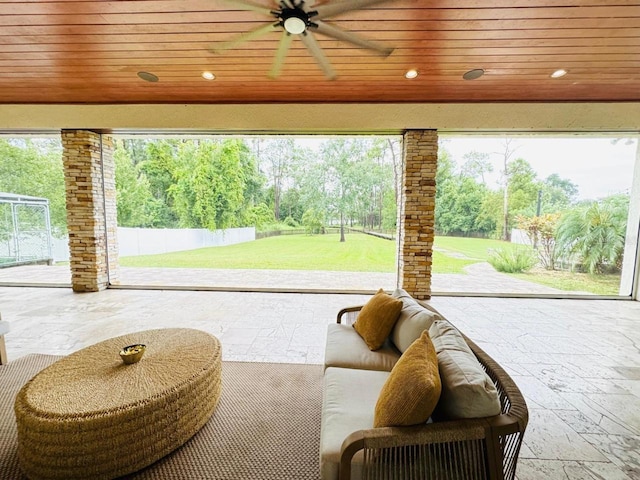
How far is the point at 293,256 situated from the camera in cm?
774

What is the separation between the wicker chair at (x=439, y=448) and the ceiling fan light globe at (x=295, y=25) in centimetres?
250

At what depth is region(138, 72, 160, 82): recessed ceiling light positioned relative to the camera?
3.56 m

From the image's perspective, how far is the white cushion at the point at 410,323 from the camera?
1.73m

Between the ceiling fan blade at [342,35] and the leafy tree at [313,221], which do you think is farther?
the leafy tree at [313,221]

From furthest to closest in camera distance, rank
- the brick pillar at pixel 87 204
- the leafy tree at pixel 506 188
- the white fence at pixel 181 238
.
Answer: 1. the white fence at pixel 181 238
2. the leafy tree at pixel 506 188
3. the brick pillar at pixel 87 204

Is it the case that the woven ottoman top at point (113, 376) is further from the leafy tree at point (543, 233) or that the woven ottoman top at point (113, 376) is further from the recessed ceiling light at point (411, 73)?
the leafy tree at point (543, 233)

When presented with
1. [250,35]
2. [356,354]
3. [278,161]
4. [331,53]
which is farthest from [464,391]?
[278,161]

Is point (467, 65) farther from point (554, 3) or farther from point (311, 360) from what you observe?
point (311, 360)

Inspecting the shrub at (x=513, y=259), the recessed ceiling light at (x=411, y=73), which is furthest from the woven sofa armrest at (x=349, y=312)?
the shrub at (x=513, y=259)

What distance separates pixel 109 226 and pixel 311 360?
15.3 feet

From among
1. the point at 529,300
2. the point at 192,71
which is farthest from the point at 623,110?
the point at 192,71

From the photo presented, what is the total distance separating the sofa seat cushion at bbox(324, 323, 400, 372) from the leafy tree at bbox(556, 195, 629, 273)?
5.53 metres

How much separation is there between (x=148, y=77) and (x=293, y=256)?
5104 millimetres

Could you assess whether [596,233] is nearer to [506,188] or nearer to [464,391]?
[506,188]
